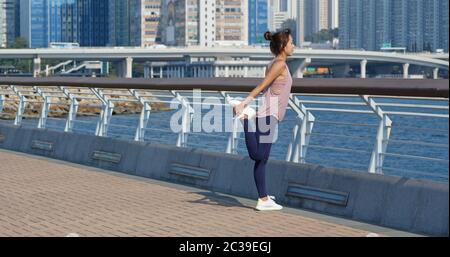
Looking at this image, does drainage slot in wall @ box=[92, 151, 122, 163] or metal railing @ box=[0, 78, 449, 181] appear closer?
metal railing @ box=[0, 78, 449, 181]

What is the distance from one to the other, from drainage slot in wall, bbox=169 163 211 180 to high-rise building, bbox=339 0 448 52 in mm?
39355

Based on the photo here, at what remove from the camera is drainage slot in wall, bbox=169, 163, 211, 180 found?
1248 centimetres

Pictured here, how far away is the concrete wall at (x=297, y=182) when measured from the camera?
362 inches

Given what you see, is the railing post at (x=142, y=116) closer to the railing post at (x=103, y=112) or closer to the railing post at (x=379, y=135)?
the railing post at (x=103, y=112)

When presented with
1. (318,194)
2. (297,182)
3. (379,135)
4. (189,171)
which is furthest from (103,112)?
(379,135)

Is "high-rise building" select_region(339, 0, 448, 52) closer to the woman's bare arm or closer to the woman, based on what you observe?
the woman

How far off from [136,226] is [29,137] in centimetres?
913

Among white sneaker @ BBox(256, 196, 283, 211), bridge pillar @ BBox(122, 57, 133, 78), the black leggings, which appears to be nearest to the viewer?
the black leggings

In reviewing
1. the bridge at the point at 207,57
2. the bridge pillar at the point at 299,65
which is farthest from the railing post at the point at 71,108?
the bridge pillar at the point at 299,65

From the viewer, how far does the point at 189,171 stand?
12.8 meters

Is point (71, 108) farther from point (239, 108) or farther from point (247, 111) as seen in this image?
point (239, 108)

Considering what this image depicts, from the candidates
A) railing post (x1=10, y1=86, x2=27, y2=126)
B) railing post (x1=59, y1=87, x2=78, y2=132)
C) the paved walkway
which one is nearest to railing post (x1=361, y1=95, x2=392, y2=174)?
the paved walkway

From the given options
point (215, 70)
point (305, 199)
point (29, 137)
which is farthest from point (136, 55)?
point (305, 199)

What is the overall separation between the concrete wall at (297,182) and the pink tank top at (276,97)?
0.94 meters
